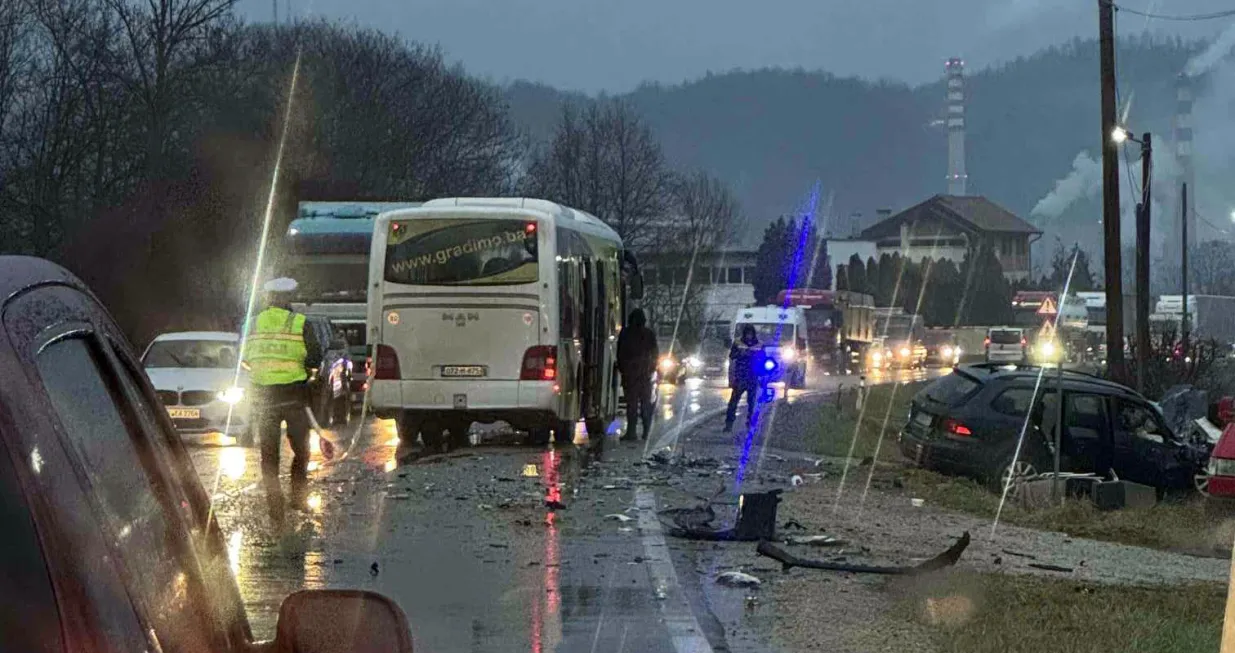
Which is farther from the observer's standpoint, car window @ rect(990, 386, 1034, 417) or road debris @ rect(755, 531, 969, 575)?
car window @ rect(990, 386, 1034, 417)

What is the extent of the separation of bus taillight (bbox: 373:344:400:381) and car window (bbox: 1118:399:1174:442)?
28.2 feet

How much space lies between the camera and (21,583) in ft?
6.29

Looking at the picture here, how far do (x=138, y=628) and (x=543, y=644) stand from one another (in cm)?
684

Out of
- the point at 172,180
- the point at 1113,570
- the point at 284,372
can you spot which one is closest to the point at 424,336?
the point at 284,372

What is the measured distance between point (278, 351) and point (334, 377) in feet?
47.4

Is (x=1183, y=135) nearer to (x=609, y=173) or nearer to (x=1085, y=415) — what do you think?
(x=609, y=173)

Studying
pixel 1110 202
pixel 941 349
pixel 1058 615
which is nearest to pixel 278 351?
pixel 1058 615

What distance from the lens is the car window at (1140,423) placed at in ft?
68.3

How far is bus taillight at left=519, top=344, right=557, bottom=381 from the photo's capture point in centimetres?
2189

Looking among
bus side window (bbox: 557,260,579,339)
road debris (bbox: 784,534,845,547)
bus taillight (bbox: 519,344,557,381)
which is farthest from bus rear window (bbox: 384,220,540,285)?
road debris (bbox: 784,534,845,547)

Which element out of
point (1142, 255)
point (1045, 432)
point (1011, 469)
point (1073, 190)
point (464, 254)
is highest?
point (1073, 190)

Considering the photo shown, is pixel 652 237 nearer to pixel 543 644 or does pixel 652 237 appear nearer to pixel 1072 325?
pixel 1072 325

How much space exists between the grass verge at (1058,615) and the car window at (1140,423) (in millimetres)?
9081

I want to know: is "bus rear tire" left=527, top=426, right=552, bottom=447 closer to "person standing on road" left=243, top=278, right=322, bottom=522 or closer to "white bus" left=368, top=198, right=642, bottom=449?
"white bus" left=368, top=198, right=642, bottom=449
